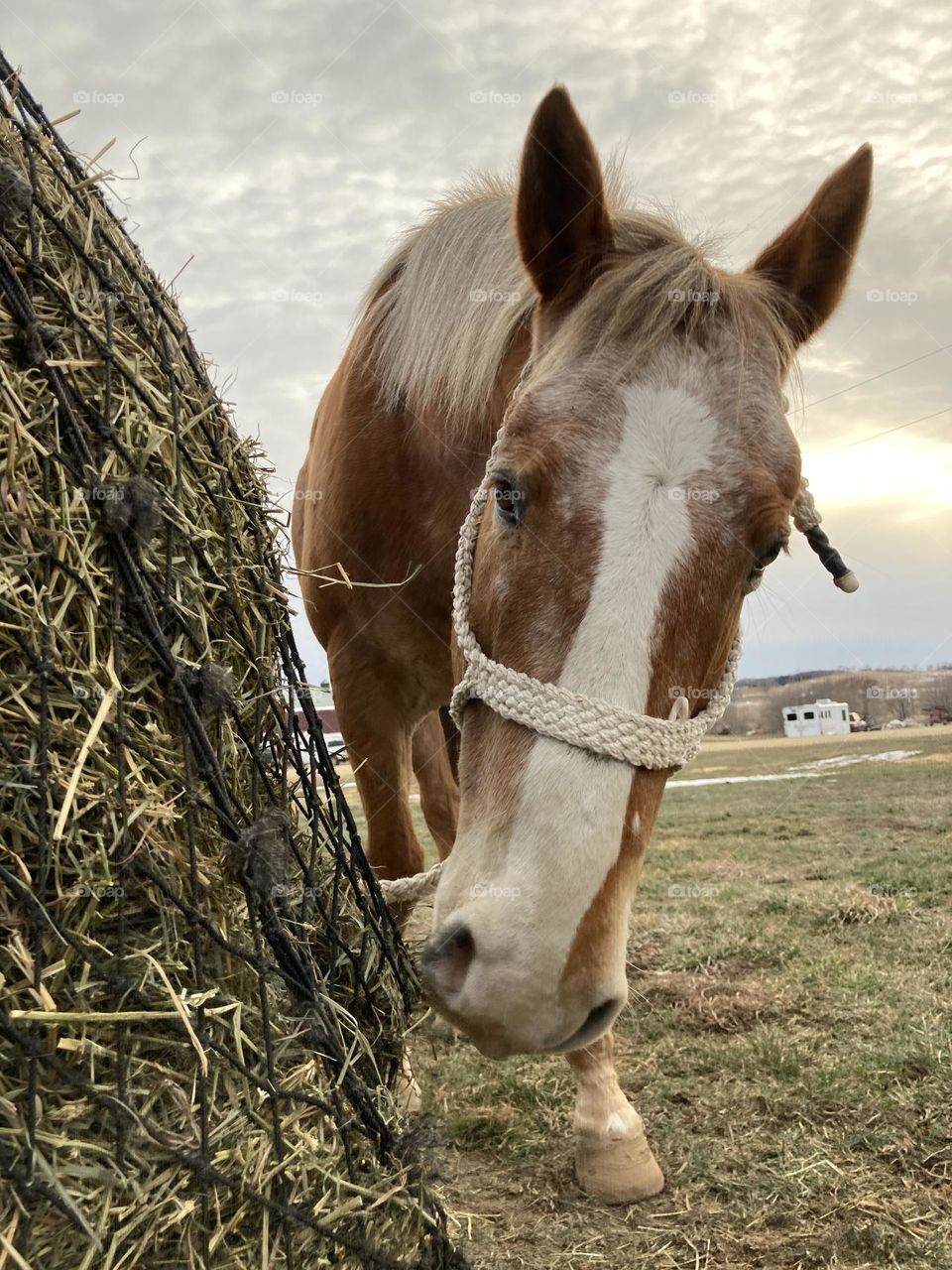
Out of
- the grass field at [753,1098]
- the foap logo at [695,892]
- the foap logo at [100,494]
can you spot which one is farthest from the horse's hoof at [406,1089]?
the foap logo at [695,892]

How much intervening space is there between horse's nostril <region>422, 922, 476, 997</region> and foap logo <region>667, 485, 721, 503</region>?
2.95 ft

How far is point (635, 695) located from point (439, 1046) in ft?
9.37

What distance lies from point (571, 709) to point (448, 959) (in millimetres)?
510

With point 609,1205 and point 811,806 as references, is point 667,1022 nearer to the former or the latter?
point 609,1205

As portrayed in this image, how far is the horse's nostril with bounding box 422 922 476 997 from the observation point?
1.71 meters

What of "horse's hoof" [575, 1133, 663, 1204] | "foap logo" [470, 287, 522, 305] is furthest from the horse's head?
"horse's hoof" [575, 1133, 663, 1204]

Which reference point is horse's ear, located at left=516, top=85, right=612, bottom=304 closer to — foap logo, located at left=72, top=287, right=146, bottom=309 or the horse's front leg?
foap logo, located at left=72, top=287, right=146, bottom=309

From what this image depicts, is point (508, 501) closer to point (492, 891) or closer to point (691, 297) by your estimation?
point (691, 297)

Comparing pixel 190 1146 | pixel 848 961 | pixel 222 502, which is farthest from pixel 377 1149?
pixel 848 961

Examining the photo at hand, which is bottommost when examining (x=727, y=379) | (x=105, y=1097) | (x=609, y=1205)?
(x=609, y=1205)

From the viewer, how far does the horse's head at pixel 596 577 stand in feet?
5.53

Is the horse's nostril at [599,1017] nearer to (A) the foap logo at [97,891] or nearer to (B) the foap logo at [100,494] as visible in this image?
(A) the foap logo at [97,891]

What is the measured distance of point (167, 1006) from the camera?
5.02 feet

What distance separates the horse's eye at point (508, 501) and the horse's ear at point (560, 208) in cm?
59
